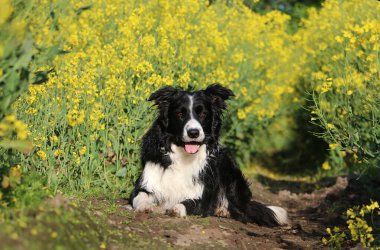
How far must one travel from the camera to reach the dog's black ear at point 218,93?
750 centimetres

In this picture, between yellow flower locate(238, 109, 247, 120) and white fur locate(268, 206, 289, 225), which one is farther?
yellow flower locate(238, 109, 247, 120)

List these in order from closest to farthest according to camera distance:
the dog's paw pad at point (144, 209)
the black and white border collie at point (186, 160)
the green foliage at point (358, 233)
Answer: the green foliage at point (358, 233), the dog's paw pad at point (144, 209), the black and white border collie at point (186, 160)

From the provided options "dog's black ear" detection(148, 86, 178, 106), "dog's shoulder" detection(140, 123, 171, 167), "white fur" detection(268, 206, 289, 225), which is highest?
"dog's black ear" detection(148, 86, 178, 106)

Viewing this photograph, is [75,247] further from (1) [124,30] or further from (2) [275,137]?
(2) [275,137]

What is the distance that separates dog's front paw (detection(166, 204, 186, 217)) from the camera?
6.83 m

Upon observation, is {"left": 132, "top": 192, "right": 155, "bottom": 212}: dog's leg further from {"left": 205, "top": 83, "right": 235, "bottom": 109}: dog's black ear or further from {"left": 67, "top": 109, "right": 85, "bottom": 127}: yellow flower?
{"left": 205, "top": 83, "right": 235, "bottom": 109}: dog's black ear

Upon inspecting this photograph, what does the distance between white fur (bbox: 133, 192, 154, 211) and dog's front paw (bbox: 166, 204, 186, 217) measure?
0.65ft

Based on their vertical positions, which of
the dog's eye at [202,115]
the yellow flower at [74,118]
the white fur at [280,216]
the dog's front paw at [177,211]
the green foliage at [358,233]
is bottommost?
the white fur at [280,216]

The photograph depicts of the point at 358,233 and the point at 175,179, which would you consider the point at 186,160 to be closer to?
the point at 175,179

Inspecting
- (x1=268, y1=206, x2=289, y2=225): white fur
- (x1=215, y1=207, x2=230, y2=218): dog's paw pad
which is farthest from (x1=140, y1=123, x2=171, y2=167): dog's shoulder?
(x1=268, y1=206, x2=289, y2=225): white fur

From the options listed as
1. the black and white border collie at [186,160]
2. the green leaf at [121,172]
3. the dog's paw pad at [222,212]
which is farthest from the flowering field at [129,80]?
the dog's paw pad at [222,212]

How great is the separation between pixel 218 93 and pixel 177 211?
145 cm

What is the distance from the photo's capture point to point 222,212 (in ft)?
25.0

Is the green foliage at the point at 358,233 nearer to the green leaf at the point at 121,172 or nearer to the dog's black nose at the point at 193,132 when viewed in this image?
the dog's black nose at the point at 193,132
